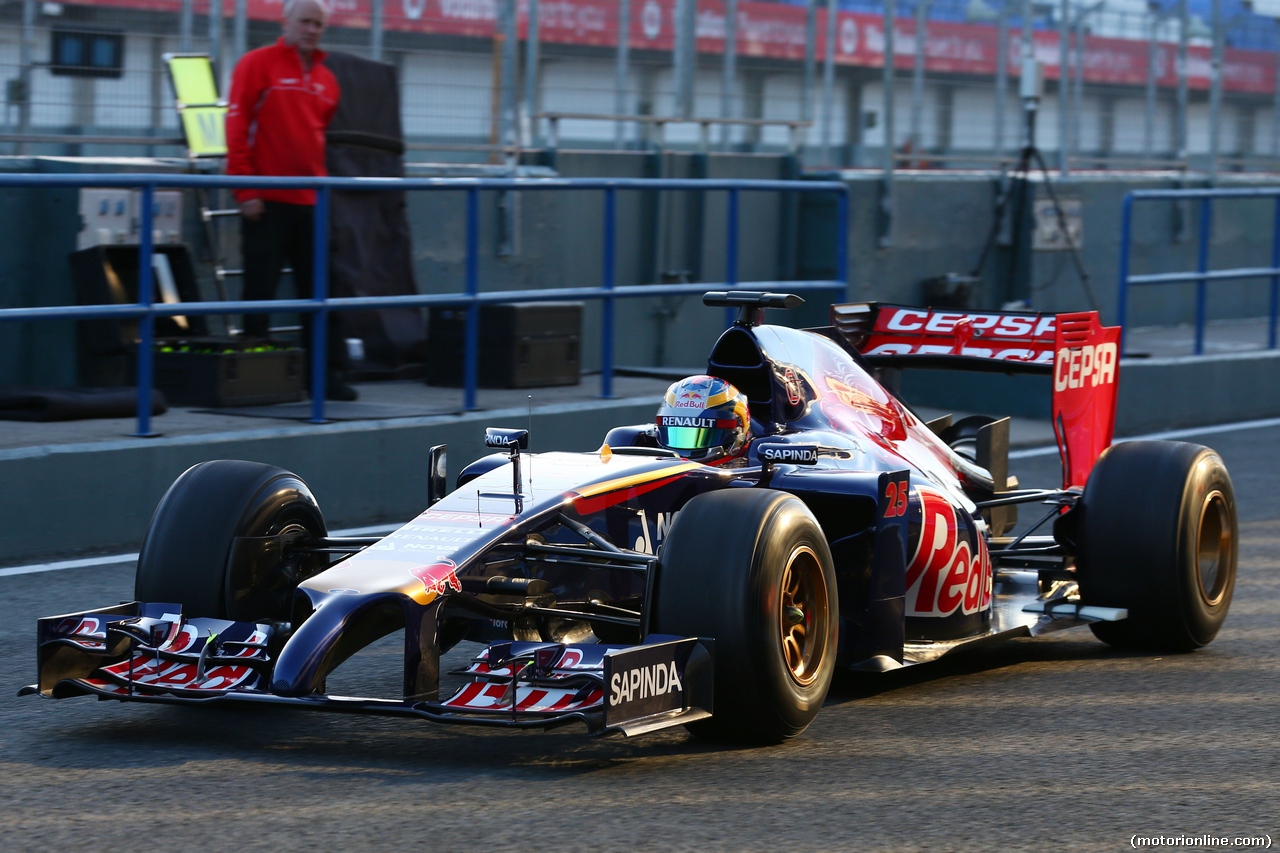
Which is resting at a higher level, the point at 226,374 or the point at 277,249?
the point at 277,249

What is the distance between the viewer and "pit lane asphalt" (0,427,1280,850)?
14.2ft

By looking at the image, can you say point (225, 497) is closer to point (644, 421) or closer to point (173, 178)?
point (173, 178)

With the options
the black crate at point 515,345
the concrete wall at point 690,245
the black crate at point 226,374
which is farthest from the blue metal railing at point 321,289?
the concrete wall at point 690,245

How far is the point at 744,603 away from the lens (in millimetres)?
5000

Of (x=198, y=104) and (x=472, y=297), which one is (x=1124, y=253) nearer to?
(x=472, y=297)

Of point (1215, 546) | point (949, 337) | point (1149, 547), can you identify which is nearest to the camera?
point (1149, 547)

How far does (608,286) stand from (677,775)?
5.96 metres

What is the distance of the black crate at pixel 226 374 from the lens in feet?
31.8

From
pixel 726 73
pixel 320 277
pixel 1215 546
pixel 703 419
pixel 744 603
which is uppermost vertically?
pixel 726 73

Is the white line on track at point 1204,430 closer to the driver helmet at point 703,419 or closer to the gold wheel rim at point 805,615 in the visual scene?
the driver helmet at point 703,419

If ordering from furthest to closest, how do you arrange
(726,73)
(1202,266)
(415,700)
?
(726,73) < (1202,266) < (415,700)

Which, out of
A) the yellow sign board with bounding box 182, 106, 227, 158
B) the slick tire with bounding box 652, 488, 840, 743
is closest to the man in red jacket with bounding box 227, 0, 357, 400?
the yellow sign board with bounding box 182, 106, 227, 158

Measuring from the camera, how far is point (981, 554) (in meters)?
6.54

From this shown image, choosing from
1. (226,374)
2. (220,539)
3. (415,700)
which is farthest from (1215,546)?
(226,374)
